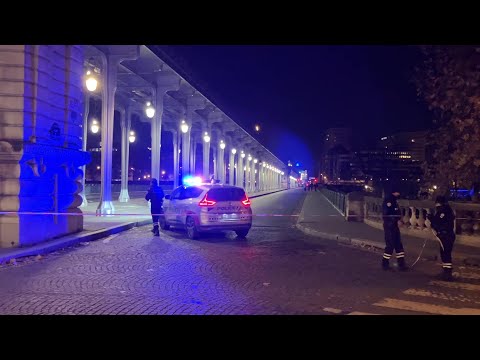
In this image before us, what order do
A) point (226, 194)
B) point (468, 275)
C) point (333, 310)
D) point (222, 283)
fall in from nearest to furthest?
point (333, 310) → point (222, 283) → point (468, 275) → point (226, 194)

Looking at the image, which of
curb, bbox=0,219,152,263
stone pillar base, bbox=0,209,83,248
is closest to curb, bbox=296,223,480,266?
curb, bbox=0,219,152,263

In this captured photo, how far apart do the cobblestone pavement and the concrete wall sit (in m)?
1.45

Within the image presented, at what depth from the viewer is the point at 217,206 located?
559 inches

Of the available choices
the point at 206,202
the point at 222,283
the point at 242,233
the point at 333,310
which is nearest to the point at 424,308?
the point at 333,310

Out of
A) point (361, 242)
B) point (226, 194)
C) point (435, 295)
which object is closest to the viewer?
point (435, 295)

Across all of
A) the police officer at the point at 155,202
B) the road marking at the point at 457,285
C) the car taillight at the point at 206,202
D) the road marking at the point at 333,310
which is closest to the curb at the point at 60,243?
the police officer at the point at 155,202

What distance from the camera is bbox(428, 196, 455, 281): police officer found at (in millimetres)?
8773

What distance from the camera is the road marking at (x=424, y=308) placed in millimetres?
6402

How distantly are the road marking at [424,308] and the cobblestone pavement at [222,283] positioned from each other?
0.05 ft

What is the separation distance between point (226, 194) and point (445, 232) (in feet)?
23.8

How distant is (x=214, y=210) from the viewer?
A: 1418 cm

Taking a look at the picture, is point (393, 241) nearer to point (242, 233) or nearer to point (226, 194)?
point (226, 194)
